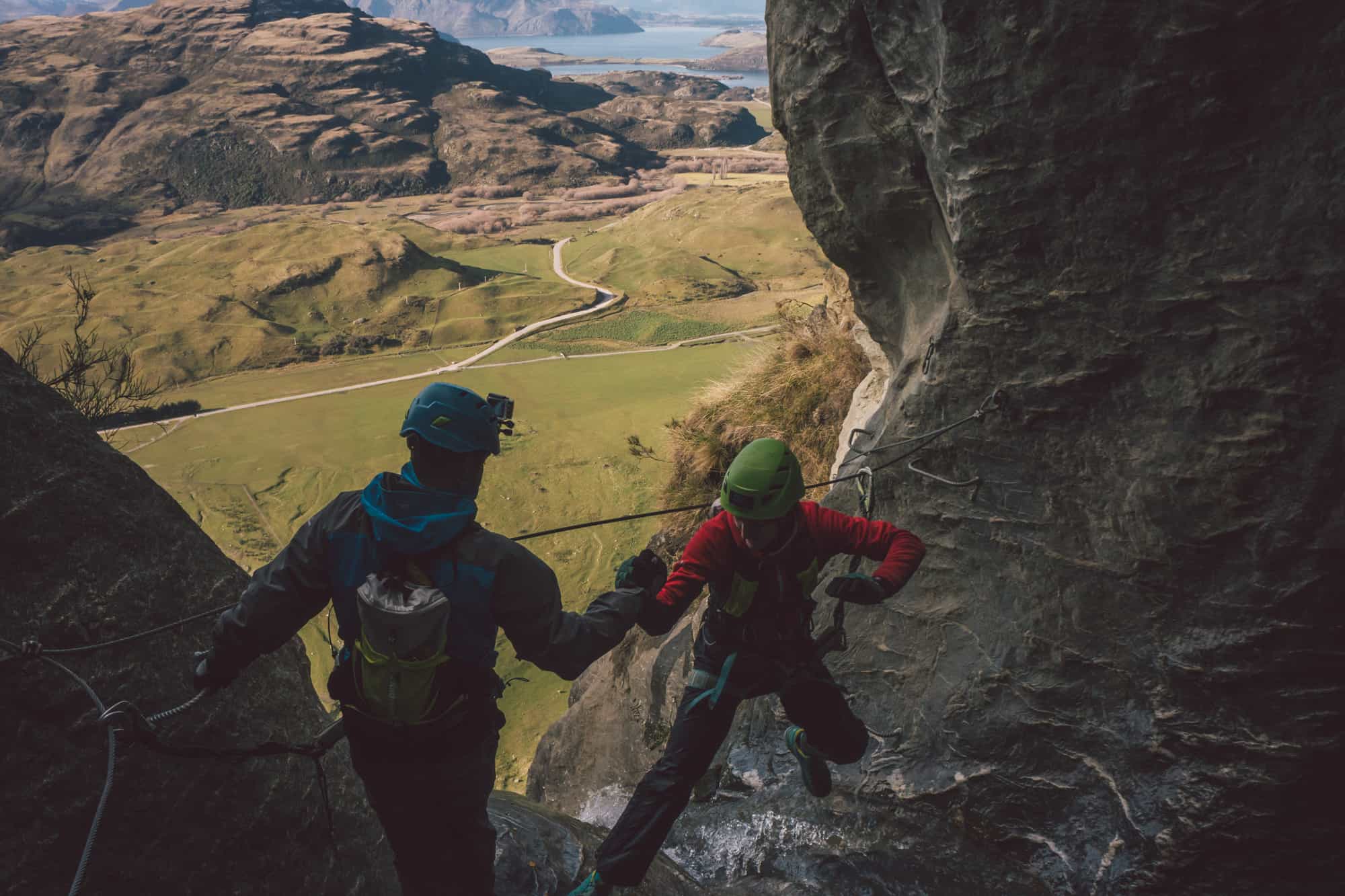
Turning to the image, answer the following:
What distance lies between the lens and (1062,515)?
15.9 feet

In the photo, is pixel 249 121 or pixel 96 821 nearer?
pixel 96 821

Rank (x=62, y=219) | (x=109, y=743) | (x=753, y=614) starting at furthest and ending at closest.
A: (x=62, y=219) → (x=753, y=614) → (x=109, y=743)

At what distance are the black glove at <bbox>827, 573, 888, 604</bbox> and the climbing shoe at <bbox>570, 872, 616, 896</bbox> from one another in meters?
1.92

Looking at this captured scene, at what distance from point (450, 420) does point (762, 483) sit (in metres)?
1.62

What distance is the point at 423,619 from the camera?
10.0ft

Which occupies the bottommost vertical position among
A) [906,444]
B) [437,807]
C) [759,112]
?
[759,112]

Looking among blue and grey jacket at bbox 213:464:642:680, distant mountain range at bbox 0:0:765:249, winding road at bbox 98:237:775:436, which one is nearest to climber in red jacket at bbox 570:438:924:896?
blue and grey jacket at bbox 213:464:642:680

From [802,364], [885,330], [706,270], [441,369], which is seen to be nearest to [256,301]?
[441,369]

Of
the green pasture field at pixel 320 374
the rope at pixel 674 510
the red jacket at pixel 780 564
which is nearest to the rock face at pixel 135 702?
the rope at pixel 674 510

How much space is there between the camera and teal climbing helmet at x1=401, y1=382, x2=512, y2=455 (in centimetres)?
325

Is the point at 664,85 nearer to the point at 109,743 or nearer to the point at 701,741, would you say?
the point at 701,741

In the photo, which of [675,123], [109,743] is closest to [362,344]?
[109,743]

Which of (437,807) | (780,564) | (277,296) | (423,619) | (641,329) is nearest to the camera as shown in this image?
(423,619)

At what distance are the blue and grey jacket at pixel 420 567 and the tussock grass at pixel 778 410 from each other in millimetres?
6606
